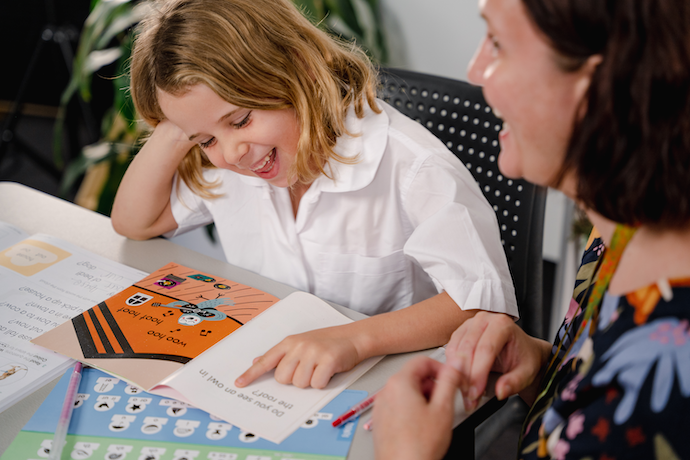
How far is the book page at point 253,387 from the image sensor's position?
0.60 m

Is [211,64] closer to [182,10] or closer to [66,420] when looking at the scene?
[182,10]

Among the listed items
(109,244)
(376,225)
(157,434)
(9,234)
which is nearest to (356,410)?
(157,434)

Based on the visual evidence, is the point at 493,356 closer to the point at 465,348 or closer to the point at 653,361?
the point at 465,348

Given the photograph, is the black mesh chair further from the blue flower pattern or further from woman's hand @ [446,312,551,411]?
the blue flower pattern

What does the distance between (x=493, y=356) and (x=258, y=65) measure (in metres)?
0.54

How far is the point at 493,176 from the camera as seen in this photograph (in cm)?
107

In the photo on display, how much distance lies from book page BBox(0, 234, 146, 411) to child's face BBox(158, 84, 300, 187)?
235 mm

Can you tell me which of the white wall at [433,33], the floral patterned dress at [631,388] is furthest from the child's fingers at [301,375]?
the white wall at [433,33]

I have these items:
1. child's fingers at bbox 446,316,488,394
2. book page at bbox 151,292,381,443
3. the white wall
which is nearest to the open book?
book page at bbox 151,292,381,443

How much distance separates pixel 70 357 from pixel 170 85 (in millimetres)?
408

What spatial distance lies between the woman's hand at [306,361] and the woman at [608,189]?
0.09 m

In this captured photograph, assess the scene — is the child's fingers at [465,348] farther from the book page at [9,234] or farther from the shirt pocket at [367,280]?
the book page at [9,234]

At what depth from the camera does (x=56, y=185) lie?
269cm

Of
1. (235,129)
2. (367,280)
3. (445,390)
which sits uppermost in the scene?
(235,129)
